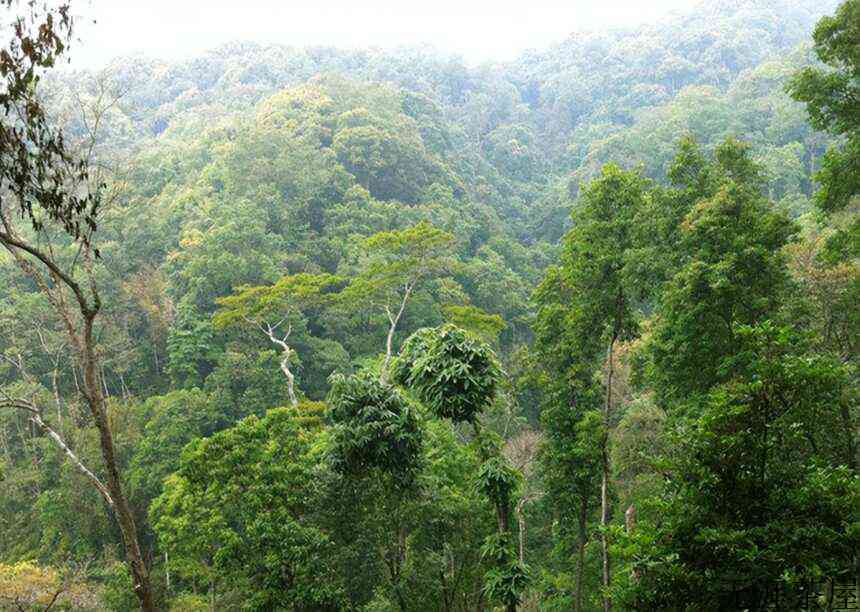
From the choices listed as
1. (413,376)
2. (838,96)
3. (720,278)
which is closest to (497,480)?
(413,376)

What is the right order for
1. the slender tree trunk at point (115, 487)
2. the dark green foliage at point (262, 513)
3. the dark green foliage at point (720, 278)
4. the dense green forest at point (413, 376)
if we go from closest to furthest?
1. the dense green forest at point (413, 376)
2. the slender tree trunk at point (115, 487)
3. the dark green foliage at point (720, 278)
4. the dark green foliage at point (262, 513)

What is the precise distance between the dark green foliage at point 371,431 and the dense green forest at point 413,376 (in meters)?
0.06

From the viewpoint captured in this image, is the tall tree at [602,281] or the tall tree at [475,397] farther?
the tall tree at [602,281]

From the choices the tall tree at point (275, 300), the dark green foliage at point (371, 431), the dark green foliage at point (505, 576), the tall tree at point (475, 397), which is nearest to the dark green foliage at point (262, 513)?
the dark green foliage at point (371, 431)

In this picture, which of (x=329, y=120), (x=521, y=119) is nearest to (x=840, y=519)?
(x=329, y=120)

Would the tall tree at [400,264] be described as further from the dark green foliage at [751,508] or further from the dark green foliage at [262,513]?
the dark green foliage at [751,508]

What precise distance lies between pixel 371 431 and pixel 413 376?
1102 mm

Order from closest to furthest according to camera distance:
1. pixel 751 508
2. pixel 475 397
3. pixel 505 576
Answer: pixel 751 508 < pixel 505 576 < pixel 475 397

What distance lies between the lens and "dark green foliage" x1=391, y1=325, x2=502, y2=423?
355 inches

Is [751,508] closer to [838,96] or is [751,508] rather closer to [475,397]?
[475,397]

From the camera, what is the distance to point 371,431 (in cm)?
958

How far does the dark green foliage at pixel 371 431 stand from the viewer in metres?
9.64

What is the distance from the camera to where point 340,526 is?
10.1 meters

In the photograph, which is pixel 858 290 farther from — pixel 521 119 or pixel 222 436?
pixel 521 119
